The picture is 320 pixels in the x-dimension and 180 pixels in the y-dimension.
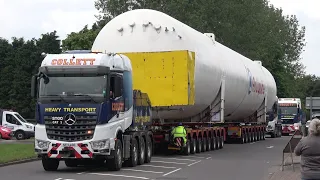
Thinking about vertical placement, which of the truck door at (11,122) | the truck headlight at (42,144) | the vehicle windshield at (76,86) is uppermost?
the vehicle windshield at (76,86)

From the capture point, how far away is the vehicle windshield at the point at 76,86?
17.8 m

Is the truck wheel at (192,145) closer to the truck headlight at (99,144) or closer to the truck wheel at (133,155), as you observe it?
the truck wheel at (133,155)

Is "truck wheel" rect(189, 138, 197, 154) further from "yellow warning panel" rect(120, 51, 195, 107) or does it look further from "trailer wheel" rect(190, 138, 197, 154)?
"yellow warning panel" rect(120, 51, 195, 107)

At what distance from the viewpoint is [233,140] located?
3959 cm

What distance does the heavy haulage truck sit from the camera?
17656 mm

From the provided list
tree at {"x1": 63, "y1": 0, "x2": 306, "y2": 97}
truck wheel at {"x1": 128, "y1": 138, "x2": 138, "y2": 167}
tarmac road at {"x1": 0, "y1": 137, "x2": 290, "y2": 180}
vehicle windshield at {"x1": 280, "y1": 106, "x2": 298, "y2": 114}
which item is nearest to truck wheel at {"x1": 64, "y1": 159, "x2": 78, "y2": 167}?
tarmac road at {"x1": 0, "y1": 137, "x2": 290, "y2": 180}

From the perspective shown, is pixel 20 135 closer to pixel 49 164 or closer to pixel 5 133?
pixel 5 133

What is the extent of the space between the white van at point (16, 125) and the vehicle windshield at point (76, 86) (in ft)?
95.6

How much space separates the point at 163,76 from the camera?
2347 centimetres

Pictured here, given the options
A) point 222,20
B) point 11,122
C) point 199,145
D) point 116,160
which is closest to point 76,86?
point 116,160

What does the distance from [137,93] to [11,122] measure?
27969 mm

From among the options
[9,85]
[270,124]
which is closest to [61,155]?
[270,124]

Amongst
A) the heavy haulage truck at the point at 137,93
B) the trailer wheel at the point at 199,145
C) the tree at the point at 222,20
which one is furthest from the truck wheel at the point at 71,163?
the tree at the point at 222,20

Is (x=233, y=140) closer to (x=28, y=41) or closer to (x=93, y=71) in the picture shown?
(x=93, y=71)
